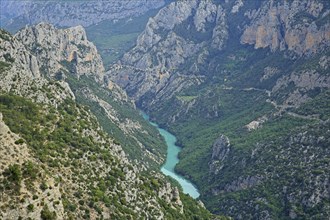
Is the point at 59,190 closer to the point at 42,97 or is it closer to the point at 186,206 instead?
the point at 42,97

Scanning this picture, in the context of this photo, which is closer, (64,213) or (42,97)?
(64,213)

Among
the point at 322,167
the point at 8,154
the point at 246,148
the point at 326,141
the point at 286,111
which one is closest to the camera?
the point at 8,154

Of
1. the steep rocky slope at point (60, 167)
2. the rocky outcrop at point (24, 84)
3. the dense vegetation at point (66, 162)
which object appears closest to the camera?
the steep rocky slope at point (60, 167)

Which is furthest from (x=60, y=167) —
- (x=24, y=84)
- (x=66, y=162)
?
(x=24, y=84)

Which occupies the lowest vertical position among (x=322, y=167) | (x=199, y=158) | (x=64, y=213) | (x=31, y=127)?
(x=199, y=158)

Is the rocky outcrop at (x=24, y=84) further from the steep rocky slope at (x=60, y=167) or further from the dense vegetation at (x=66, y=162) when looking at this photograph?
the dense vegetation at (x=66, y=162)

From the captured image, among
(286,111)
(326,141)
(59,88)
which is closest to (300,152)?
(326,141)

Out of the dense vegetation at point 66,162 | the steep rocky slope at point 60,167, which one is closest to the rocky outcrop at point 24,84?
the steep rocky slope at point 60,167

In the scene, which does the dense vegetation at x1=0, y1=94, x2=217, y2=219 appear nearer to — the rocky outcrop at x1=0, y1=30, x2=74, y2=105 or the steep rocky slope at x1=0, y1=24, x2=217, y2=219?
the steep rocky slope at x1=0, y1=24, x2=217, y2=219
